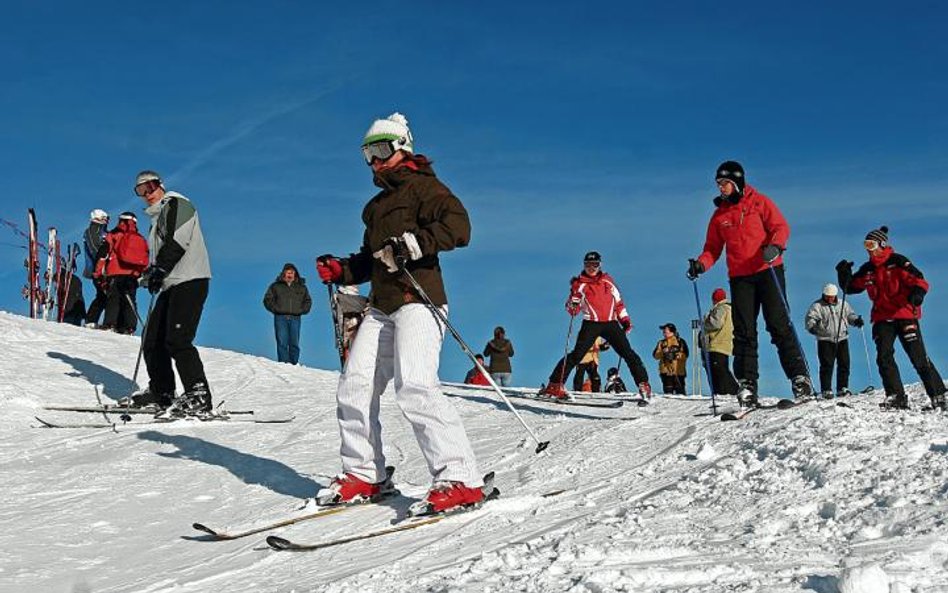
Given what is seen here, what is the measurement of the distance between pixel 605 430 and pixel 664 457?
1.58 metres

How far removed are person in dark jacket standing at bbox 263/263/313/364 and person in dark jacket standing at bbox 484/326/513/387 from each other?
395 centimetres

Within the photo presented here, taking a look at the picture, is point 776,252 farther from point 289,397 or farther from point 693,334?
point 693,334

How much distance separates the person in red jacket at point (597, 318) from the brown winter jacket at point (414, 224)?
7.53m

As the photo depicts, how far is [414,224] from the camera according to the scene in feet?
16.5

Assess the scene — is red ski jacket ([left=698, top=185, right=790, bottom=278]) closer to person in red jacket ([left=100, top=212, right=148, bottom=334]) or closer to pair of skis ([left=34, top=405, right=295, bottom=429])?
pair of skis ([left=34, top=405, right=295, bottom=429])

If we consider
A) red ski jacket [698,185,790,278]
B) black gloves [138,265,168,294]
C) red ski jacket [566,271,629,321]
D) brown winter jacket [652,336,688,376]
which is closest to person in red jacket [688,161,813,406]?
red ski jacket [698,185,790,278]

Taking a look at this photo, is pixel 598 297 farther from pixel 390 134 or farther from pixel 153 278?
pixel 390 134

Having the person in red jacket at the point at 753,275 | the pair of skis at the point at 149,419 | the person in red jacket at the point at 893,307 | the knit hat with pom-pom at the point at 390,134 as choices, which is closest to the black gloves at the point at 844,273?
the person in red jacket at the point at 893,307

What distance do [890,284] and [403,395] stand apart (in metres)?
7.00

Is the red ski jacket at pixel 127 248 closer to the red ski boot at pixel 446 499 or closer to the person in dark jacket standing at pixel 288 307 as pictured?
the person in dark jacket standing at pixel 288 307

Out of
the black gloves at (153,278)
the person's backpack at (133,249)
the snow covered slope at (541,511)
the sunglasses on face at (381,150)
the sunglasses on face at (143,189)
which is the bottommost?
the snow covered slope at (541,511)

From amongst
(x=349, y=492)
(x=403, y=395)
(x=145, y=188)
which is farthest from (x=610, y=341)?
(x=403, y=395)

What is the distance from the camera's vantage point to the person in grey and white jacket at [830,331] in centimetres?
1384

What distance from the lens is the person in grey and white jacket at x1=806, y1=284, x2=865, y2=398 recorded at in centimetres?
1384
